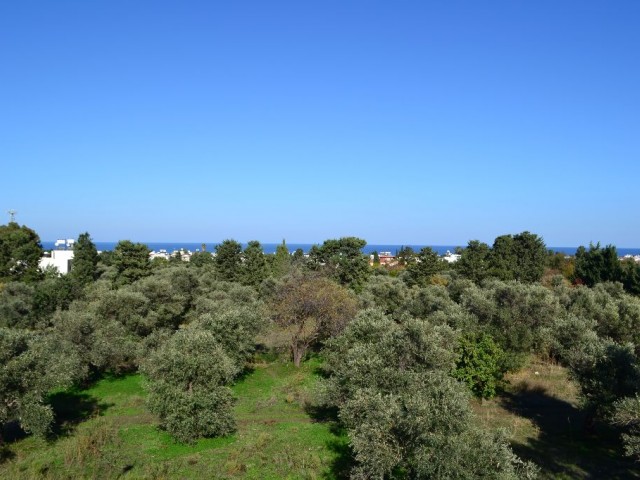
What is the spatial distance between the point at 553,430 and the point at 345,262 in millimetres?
52557

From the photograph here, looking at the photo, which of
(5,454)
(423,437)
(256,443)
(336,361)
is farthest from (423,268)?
(5,454)

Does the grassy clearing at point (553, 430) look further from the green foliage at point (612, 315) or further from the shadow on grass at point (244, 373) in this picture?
the shadow on grass at point (244, 373)

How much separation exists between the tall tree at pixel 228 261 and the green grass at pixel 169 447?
166ft

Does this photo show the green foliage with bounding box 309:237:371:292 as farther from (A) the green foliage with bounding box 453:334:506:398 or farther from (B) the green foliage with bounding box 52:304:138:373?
(A) the green foliage with bounding box 453:334:506:398

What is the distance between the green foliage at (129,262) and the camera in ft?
267

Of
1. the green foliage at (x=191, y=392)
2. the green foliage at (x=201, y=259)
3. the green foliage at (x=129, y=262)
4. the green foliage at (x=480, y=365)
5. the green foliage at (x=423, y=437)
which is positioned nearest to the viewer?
the green foliage at (x=423, y=437)

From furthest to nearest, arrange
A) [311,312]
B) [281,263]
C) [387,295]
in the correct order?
[281,263] < [387,295] < [311,312]

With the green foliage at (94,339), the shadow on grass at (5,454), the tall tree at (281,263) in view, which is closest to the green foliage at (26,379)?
the shadow on grass at (5,454)

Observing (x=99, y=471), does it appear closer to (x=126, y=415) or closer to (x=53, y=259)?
(x=126, y=415)

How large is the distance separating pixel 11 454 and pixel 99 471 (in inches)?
248

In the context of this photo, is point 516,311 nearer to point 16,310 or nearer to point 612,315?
point 612,315

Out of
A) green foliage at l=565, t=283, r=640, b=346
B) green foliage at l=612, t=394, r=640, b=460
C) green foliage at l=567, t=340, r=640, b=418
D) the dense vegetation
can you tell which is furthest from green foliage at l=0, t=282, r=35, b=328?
green foliage at l=565, t=283, r=640, b=346

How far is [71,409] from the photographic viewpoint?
3603cm

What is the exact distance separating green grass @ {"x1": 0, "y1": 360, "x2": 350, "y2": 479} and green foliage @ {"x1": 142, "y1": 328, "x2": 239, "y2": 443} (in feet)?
3.39
